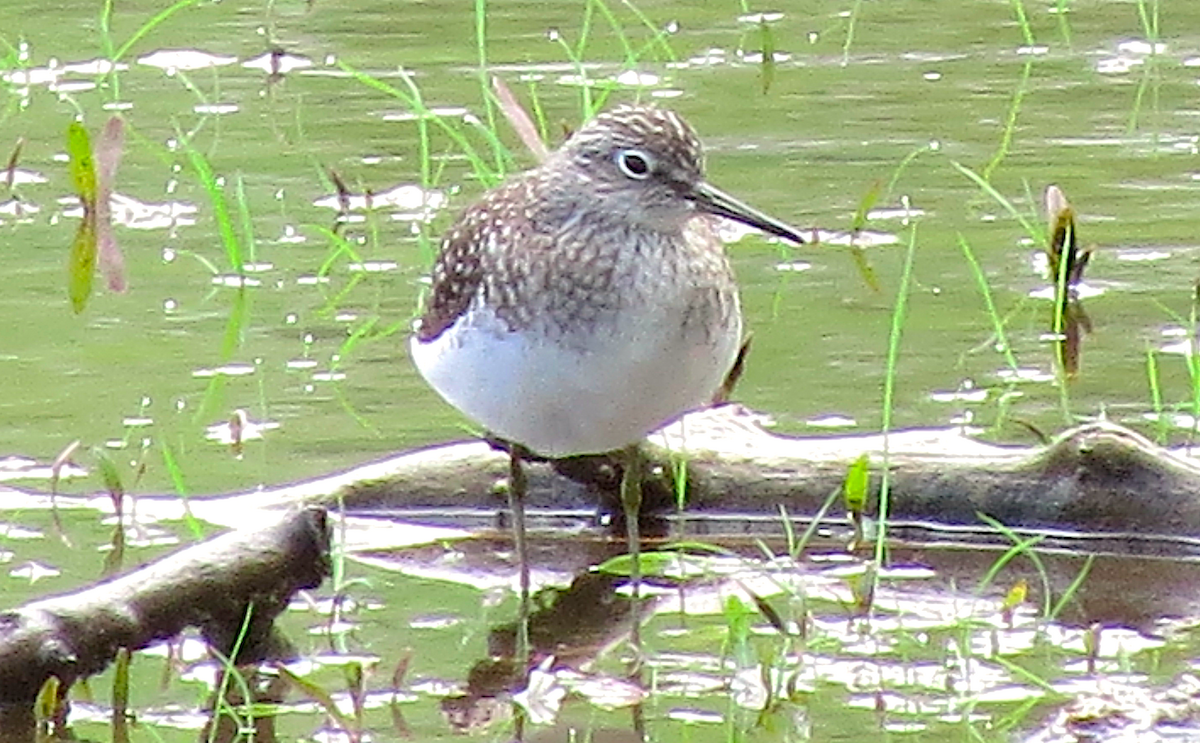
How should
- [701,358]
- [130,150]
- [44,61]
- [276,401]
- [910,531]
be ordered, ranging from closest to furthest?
1. [701,358]
2. [910,531]
3. [276,401]
4. [130,150]
5. [44,61]

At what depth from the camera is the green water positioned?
7.38 metres

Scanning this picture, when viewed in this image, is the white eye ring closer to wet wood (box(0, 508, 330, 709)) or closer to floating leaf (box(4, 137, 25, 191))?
wet wood (box(0, 508, 330, 709))

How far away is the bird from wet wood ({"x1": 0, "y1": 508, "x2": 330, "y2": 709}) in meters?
0.59

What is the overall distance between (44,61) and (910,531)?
16.8ft

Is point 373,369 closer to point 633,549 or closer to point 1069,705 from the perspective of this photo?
point 633,549

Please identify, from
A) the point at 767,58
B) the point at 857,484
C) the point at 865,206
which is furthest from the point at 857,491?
the point at 767,58

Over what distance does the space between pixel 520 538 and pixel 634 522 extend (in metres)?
0.25

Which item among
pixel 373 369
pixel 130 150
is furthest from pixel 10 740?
pixel 130 150

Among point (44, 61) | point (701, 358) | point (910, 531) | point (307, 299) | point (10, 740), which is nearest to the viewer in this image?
point (10, 740)

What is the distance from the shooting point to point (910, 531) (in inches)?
261

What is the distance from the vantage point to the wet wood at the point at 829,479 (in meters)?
6.40

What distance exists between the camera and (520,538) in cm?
641

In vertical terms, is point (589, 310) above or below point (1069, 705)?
above

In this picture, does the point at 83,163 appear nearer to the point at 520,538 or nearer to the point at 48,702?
the point at 520,538
